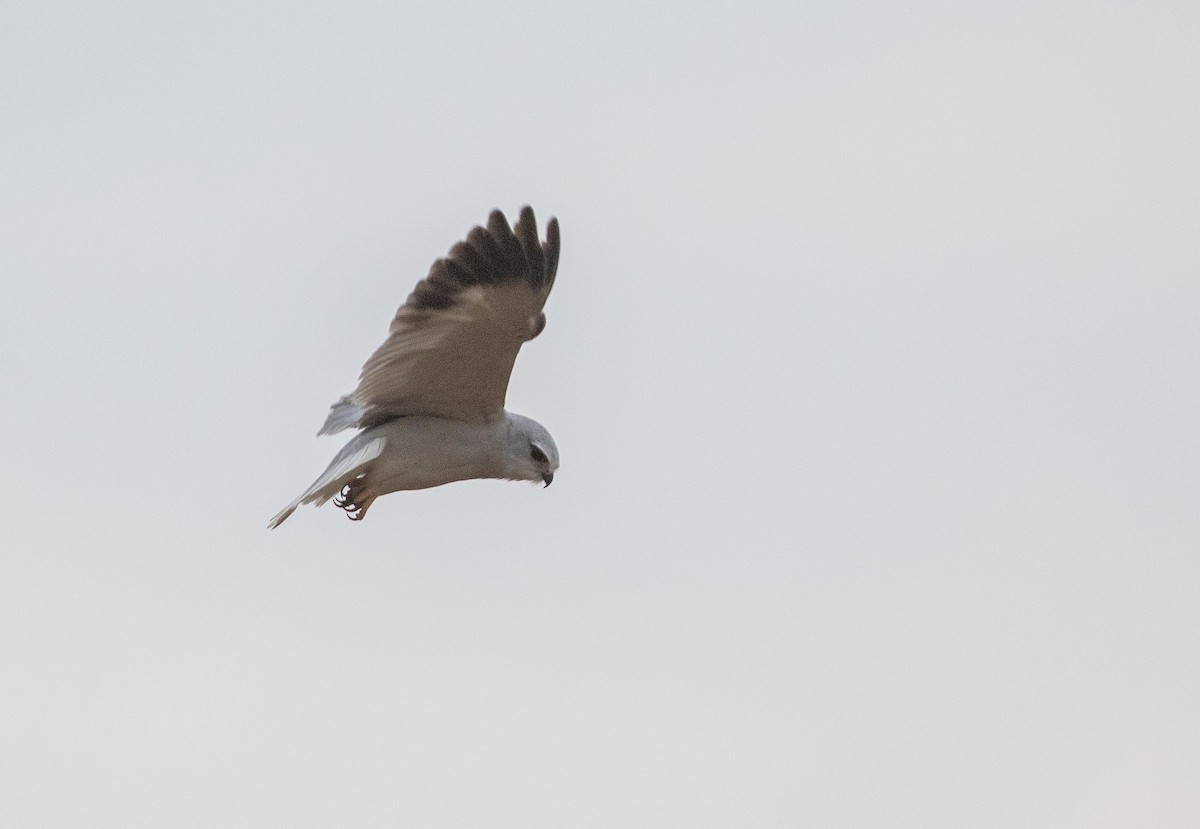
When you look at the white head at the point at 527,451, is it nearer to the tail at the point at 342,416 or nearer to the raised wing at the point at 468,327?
the raised wing at the point at 468,327

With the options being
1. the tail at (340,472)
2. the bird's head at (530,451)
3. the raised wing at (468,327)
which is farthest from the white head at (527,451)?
the tail at (340,472)

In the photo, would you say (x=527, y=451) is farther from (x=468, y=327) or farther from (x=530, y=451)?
(x=468, y=327)

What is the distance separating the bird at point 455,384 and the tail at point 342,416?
2 centimetres

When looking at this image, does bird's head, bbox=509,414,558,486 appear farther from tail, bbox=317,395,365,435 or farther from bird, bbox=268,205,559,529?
tail, bbox=317,395,365,435

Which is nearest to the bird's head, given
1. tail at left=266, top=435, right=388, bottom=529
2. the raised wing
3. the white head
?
the white head

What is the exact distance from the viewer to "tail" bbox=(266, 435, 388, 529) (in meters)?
11.6

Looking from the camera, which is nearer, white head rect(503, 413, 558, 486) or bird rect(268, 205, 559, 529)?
bird rect(268, 205, 559, 529)

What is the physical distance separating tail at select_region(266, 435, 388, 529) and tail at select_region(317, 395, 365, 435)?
0.85ft

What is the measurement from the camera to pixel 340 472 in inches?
467

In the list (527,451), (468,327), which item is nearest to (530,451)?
(527,451)

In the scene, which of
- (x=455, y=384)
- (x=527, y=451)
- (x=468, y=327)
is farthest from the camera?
(x=527, y=451)

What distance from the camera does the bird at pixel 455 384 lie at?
11453 mm

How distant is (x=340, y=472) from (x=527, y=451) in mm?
1254

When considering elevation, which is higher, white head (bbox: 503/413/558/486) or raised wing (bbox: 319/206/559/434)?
raised wing (bbox: 319/206/559/434)
